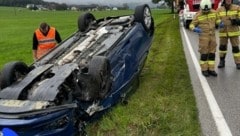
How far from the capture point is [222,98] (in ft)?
24.1

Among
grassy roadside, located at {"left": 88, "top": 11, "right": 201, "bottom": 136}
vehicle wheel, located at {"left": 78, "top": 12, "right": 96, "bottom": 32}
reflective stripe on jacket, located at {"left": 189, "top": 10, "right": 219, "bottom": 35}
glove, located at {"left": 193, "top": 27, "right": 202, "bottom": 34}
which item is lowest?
grassy roadside, located at {"left": 88, "top": 11, "right": 201, "bottom": 136}

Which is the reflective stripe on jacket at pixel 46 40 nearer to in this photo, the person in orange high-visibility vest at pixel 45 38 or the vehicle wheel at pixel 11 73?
the person in orange high-visibility vest at pixel 45 38

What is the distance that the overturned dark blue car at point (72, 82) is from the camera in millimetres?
4781

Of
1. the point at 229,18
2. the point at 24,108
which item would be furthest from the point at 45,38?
the point at 24,108

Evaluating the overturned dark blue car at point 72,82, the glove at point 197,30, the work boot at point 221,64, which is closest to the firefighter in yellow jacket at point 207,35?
the glove at point 197,30

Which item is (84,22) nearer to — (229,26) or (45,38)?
(45,38)

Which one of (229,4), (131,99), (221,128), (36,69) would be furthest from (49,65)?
(229,4)

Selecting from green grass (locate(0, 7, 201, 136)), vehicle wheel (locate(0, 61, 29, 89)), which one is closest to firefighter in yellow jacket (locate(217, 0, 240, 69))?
green grass (locate(0, 7, 201, 136))

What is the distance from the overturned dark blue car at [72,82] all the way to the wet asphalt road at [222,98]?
1216 mm

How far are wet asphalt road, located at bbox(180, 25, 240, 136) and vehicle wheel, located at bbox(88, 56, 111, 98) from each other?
135cm

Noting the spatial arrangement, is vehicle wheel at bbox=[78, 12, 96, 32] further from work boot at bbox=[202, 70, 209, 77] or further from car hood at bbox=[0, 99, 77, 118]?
car hood at bbox=[0, 99, 77, 118]

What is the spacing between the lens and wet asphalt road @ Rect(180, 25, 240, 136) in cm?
575

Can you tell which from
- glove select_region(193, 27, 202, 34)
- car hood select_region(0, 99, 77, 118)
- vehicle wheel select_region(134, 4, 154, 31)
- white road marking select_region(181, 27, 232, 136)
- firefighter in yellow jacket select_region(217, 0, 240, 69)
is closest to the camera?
car hood select_region(0, 99, 77, 118)

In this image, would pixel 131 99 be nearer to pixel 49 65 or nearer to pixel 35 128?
pixel 49 65
